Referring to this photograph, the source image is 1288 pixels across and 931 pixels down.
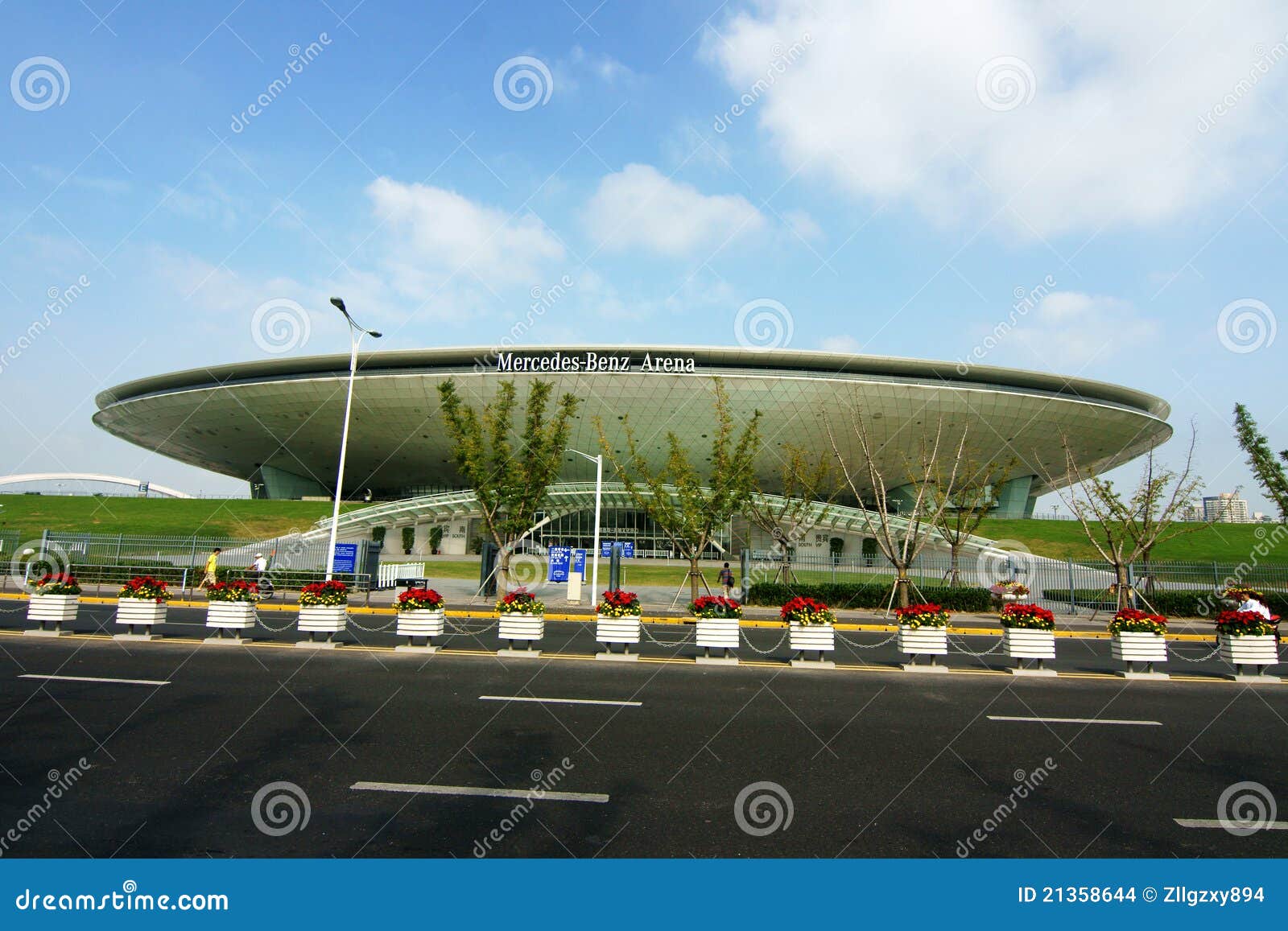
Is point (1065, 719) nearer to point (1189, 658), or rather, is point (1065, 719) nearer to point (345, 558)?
point (1189, 658)

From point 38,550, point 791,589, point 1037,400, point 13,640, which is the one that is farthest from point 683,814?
point 1037,400

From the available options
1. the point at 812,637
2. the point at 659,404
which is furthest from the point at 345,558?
the point at 659,404

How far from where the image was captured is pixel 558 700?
9.69 m

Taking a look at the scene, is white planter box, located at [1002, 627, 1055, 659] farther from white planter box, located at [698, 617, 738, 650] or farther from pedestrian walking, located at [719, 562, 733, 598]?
pedestrian walking, located at [719, 562, 733, 598]

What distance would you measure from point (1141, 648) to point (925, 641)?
4.12m

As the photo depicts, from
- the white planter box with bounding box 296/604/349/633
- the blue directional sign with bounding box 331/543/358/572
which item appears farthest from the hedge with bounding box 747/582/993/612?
the white planter box with bounding box 296/604/349/633

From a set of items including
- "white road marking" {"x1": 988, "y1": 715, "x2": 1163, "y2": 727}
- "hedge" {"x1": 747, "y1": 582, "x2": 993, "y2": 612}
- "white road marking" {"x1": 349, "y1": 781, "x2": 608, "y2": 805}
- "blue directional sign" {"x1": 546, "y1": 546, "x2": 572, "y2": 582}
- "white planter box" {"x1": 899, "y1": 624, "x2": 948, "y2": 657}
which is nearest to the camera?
"white road marking" {"x1": 349, "y1": 781, "x2": 608, "y2": 805}

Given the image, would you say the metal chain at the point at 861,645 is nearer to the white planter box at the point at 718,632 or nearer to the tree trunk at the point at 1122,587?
the white planter box at the point at 718,632

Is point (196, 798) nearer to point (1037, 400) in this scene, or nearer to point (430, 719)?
point (430, 719)

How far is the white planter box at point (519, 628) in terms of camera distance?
14.3 metres

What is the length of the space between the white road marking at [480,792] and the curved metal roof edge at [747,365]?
48258 mm

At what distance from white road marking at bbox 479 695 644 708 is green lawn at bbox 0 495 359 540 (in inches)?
1737

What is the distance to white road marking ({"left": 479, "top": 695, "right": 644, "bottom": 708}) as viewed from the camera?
955 cm

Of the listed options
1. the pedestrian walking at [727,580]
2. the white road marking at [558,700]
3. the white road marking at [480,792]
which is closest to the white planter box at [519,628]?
the white road marking at [558,700]
